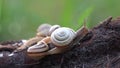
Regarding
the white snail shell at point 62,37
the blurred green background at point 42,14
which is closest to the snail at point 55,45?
the white snail shell at point 62,37

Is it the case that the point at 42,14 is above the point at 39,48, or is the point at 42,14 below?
above

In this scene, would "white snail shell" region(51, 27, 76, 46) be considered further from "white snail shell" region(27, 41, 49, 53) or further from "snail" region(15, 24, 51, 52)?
"snail" region(15, 24, 51, 52)

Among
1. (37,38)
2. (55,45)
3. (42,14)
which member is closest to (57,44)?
(55,45)

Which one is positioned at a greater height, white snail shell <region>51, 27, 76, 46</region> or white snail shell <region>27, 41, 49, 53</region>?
white snail shell <region>51, 27, 76, 46</region>

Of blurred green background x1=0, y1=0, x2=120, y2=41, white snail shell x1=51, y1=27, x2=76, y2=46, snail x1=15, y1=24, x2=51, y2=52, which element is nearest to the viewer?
white snail shell x1=51, y1=27, x2=76, y2=46

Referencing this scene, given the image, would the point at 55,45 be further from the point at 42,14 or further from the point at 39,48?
the point at 42,14

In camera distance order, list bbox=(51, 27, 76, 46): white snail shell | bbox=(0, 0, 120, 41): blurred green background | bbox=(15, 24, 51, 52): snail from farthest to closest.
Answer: bbox=(0, 0, 120, 41): blurred green background, bbox=(15, 24, 51, 52): snail, bbox=(51, 27, 76, 46): white snail shell

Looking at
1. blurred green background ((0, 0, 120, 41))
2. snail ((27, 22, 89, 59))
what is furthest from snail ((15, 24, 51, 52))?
blurred green background ((0, 0, 120, 41))

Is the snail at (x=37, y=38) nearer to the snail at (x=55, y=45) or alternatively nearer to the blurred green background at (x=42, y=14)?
the snail at (x=55, y=45)
